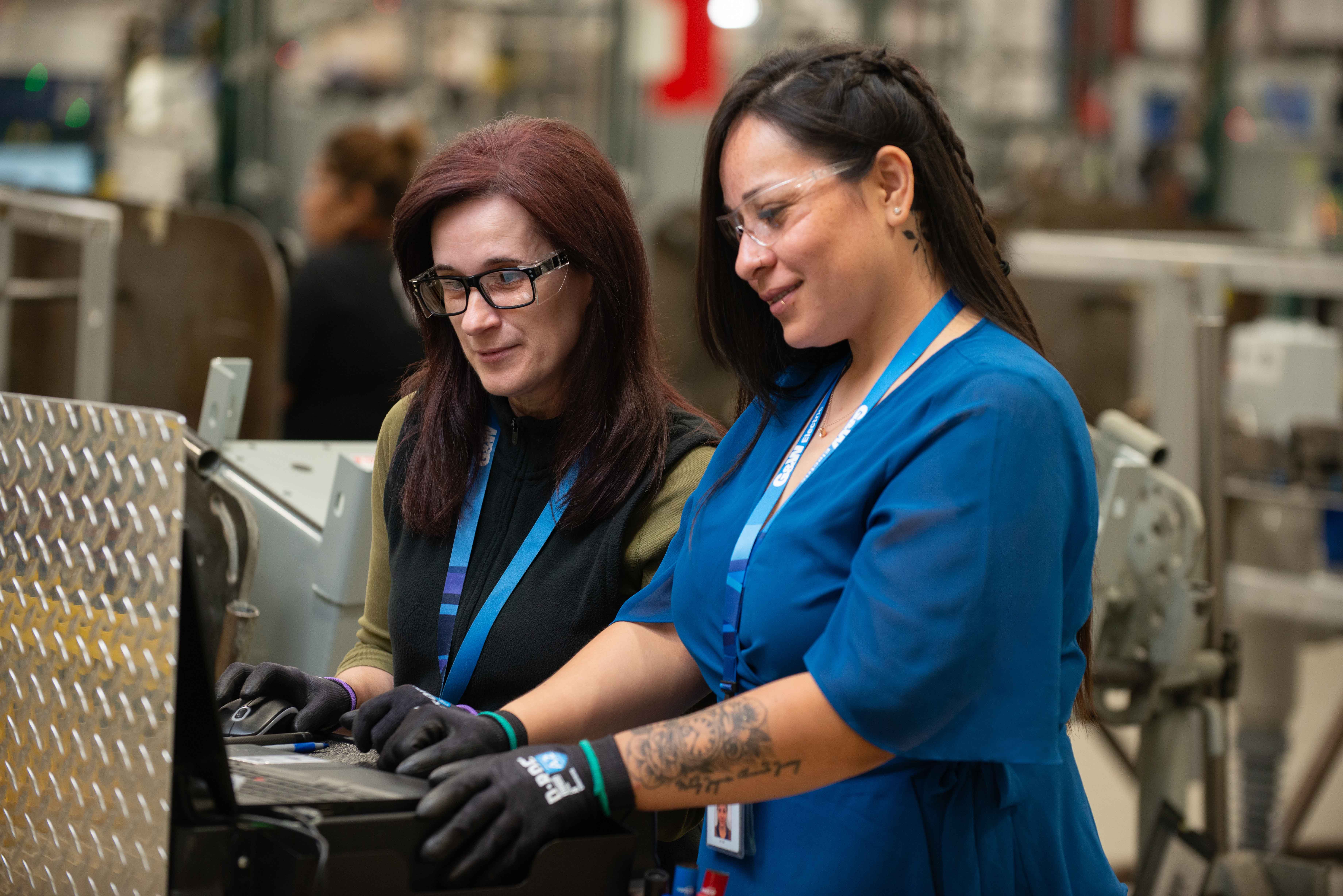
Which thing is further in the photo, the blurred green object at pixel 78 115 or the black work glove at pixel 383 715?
the blurred green object at pixel 78 115

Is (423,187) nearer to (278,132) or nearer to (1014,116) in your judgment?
(278,132)

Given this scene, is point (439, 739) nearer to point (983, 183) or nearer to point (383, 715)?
point (383, 715)

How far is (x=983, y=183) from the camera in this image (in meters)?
8.23

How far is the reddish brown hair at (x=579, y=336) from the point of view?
1498 millimetres

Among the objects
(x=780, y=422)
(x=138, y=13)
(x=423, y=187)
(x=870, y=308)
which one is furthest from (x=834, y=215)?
(x=138, y=13)

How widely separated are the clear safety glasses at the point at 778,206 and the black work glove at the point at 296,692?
2.10ft

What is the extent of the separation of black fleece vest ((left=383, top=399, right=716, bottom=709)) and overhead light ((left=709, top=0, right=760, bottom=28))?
6.01 m

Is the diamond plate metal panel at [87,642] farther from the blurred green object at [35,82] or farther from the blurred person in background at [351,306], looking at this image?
the blurred green object at [35,82]

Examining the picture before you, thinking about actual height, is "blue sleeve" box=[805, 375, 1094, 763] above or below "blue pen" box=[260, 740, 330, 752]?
above

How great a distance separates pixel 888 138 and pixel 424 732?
652 mm

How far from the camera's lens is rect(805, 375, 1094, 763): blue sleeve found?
1058mm

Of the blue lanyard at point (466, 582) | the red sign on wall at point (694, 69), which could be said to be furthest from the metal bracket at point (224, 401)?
the red sign on wall at point (694, 69)

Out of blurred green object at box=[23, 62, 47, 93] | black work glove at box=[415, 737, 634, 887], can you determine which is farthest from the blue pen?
blurred green object at box=[23, 62, 47, 93]

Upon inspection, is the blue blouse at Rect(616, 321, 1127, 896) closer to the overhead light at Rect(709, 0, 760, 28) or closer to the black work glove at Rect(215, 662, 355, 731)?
the black work glove at Rect(215, 662, 355, 731)
